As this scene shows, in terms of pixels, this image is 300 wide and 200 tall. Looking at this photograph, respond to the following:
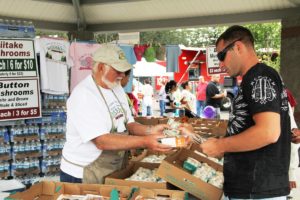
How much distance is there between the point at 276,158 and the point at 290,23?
4.95 metres

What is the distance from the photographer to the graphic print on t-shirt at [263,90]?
2.05 metres

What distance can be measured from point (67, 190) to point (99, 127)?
0.48m

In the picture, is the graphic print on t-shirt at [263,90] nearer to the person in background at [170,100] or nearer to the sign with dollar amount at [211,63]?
the sign with dollar amount at [211,63]

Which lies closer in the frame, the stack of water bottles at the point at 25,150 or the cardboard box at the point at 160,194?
the cardboard box at the point at 160,194

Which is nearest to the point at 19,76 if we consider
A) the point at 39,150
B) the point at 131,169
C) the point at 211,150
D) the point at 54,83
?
the point at 54,83

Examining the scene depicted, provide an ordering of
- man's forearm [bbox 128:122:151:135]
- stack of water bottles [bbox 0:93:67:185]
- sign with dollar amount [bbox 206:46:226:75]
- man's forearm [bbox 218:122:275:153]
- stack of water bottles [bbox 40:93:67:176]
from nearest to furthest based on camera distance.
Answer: man's forearm [bbox 218:122:275:153] → man's forearm [bbox 128:122:151:135] → stack of water bottles [bbox 0:93:67:185] → stack of water bottles [bbox 40:93:67:176] → sign with dollar amount [bbox 206:46:226:75]

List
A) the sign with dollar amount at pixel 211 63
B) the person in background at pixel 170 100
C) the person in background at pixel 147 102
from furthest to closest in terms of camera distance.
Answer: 1. the person in background at pixel 147 102
2. the person in background at pixel 170 100
3. the sign with dollar amount at pixel 211 63

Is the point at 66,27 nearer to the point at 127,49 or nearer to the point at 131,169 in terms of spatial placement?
the point at 127,49

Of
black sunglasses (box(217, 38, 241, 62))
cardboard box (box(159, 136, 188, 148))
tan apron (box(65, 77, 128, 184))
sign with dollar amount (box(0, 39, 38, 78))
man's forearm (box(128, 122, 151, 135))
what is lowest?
tan apron (box(65, 77, 128, 184))

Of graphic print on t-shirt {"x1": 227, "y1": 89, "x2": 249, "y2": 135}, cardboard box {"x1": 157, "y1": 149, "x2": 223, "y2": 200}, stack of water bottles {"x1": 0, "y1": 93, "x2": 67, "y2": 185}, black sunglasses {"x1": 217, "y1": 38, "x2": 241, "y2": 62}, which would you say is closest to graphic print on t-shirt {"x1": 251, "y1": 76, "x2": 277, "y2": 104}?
graphic print on t-shirt {"x1": 227, "y1": 89, "x2": 249, "y2": 135}

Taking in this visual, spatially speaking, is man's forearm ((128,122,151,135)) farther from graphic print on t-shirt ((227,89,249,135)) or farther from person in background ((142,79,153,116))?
person in background ((142,79,153,116))

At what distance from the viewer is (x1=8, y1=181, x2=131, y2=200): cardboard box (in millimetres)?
2496

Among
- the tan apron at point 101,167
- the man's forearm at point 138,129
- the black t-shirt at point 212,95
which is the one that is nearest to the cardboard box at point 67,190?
the tan apron at point 101,167

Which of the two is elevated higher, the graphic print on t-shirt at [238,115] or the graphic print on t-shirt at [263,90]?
the graphic print on t-shirt at [263,90]
